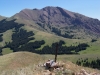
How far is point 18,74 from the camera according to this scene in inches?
802

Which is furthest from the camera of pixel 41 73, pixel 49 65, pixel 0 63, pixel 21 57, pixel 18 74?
pixel 21 57

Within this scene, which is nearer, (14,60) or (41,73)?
(41,73)

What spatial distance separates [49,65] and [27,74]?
553 centimetres

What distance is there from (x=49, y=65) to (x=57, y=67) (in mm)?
1278

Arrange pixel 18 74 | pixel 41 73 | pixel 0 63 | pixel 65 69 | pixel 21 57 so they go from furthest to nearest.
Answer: pixel 21 57, pixel 0 63, pixel 65 69, pixel 41 73, pixel 18 74

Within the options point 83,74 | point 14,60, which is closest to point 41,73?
point 83,74

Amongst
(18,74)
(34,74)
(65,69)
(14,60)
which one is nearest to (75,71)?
(65,69)

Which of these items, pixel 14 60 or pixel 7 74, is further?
pixel 14 60

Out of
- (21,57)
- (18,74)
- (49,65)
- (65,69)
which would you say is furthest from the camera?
(21,57)

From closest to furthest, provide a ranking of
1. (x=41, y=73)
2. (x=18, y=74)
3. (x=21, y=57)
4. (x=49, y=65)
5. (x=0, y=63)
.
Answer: (x=18, y=74) < (x=41, y=73) < (x=49, y=65) < (x=0, y=63) < (x=21, y=57)

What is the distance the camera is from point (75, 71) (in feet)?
79.5

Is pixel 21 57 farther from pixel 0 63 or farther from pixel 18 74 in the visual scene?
pixel 18 74

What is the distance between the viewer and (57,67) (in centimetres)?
2544

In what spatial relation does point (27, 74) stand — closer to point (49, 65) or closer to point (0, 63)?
point (49, 65)
